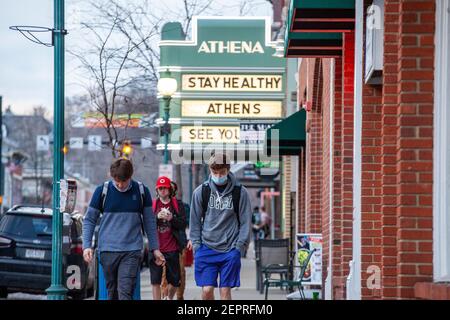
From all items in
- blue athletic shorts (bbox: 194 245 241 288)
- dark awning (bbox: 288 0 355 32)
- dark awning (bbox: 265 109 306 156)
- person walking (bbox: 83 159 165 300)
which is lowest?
blue athletic shorts (bbox: 194 245 241 288)

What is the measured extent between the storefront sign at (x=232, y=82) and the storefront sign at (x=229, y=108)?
0.39 meters

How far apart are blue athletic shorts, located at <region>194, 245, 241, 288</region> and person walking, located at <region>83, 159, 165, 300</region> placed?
2.47 ft

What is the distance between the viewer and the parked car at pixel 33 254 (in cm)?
1847

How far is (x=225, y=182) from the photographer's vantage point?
1147cm

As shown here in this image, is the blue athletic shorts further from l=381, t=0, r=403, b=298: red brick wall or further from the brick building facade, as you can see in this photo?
l=381, t=0, r=403, b=298: red brick wall

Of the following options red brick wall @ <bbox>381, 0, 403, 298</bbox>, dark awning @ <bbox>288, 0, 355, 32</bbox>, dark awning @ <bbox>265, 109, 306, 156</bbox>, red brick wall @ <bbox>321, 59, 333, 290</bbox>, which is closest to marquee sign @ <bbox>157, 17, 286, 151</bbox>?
dark awning @ <bbox>265, 109, 306, 156</bbox>

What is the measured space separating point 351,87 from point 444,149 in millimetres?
5557

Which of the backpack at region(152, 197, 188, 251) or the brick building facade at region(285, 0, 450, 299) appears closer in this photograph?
the brick building facade at region(285, 0, 450, 299)

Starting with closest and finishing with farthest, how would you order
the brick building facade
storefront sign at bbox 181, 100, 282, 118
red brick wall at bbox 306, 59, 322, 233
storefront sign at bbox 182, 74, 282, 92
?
1. the brick building facade
2. red brick wall at bbox 306, 59, 322, 233
3. storefront sign at bbox 181, 100, 282, 118
4. storefront sign at bbox 182, 74, 282, 92

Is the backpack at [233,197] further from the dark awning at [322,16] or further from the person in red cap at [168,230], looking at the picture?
the person in red cap at [168,230]

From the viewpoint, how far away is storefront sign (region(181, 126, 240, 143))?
30.3 meters

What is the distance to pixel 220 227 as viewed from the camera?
1142 centimetres
